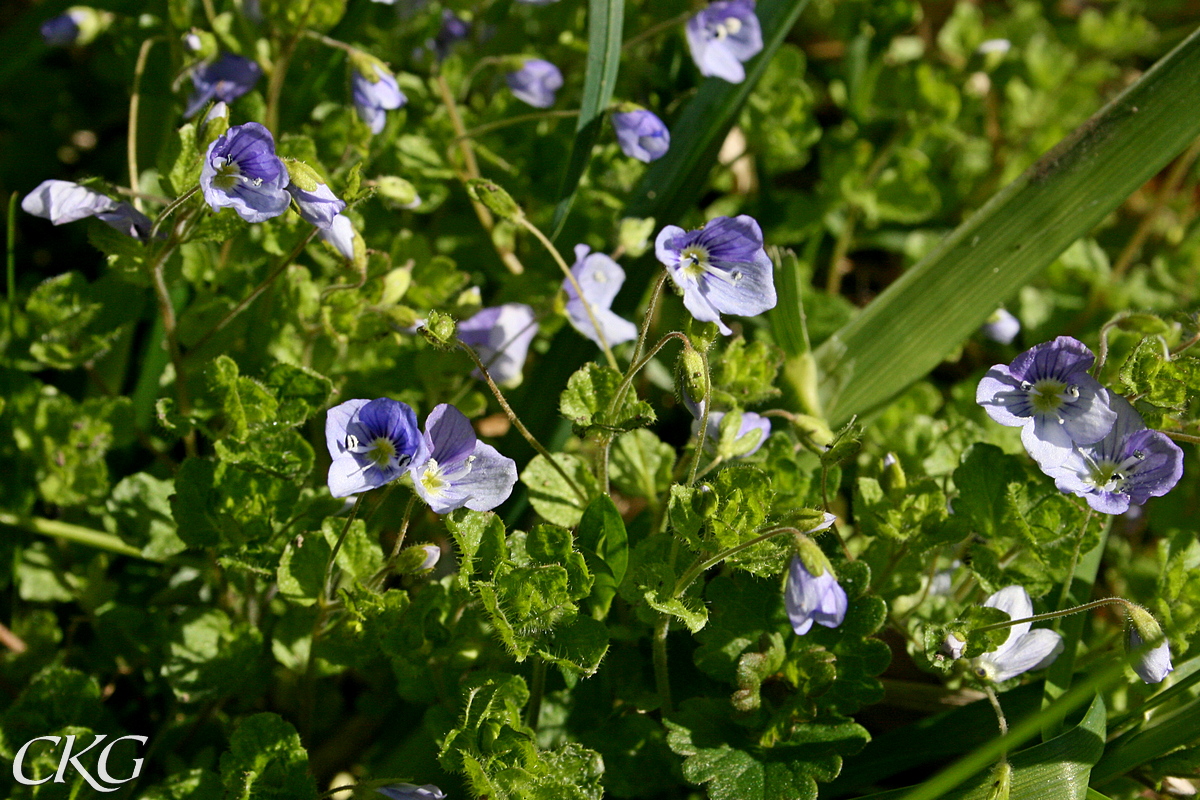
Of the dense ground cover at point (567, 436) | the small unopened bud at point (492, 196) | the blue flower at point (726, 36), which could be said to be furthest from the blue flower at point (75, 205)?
the blue flower at point (726, 36)

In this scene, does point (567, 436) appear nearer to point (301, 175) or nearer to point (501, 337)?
point (501, 337)

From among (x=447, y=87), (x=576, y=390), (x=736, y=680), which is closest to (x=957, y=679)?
(x=736, y=680)

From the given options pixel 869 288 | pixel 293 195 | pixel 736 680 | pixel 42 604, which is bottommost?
pixel 42 604

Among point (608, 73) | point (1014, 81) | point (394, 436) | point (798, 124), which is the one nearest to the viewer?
point (394, 436)

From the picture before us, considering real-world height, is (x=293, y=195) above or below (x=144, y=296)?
above

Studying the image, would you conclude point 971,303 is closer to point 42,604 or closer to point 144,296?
point 144,296

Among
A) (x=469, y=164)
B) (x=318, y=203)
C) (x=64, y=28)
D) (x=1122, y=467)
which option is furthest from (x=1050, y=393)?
(x=64, y=28)

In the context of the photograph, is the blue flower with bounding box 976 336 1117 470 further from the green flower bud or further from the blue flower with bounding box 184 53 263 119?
the blue flower with bounding box 184 53 263 119

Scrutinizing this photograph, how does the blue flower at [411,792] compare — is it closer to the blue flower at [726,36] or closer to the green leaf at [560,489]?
the green leaf at [560,489]
